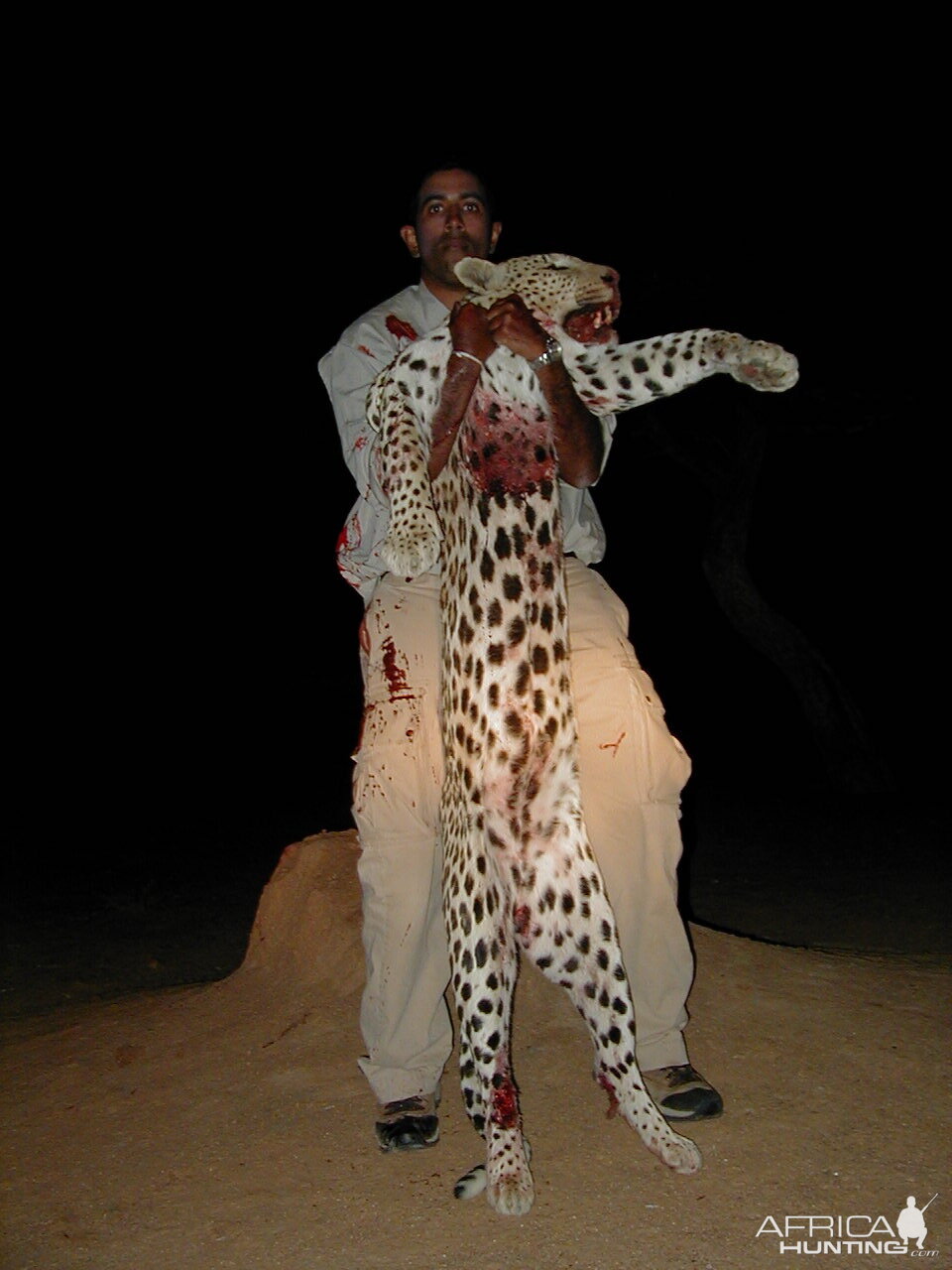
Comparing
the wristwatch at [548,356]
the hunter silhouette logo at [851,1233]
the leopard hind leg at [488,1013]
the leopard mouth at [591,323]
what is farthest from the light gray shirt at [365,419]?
the hunter silhouette logo at [851,1233]

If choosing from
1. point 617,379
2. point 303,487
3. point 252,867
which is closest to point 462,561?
point 617,379

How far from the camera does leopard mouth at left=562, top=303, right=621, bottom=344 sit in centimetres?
293

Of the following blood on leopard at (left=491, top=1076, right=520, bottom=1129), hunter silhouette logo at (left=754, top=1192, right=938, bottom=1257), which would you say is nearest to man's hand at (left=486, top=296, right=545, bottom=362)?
blood on leopard at (left=491, top=1076, right=520, bottom=1129)

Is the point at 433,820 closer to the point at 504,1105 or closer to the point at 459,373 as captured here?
the point at 504,1105

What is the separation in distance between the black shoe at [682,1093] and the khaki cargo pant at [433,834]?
0.03m

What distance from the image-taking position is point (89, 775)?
12.5m

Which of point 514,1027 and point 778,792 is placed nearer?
point 514,1027

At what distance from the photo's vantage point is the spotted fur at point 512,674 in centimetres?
273

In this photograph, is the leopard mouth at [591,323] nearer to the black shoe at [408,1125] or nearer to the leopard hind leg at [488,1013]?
the leopard hind leg at [488,1013]

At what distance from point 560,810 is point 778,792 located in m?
8.00

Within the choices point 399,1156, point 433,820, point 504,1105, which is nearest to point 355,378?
point 433,820

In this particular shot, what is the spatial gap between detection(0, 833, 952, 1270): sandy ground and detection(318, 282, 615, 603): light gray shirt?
4.12 ft

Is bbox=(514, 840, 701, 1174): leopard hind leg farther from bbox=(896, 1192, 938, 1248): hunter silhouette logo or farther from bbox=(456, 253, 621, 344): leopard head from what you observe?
bbox=(456, 253, 621, 344): leopard head

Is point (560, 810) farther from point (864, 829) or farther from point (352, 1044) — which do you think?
point (864, 829)
